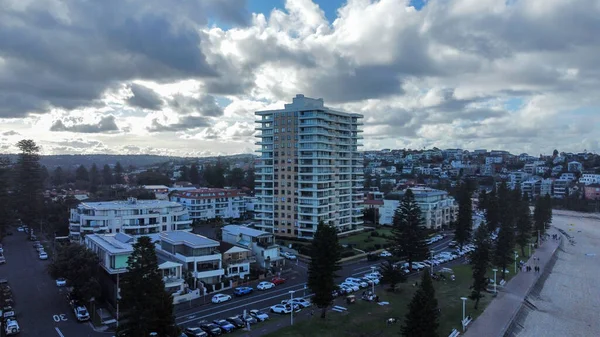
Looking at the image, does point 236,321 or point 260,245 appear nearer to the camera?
point 236,321

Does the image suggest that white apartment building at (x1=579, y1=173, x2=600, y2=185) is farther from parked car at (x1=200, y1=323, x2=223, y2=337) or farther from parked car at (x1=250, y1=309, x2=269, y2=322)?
parked car at (x1=200, y1=323, x2=223, y2=337)

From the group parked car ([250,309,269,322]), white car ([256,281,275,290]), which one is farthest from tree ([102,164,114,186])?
Result: parked car ([250,309,269,322])

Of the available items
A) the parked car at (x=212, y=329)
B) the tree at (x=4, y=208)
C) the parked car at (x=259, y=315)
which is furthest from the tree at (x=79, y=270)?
the tree at (x=4, y=208)

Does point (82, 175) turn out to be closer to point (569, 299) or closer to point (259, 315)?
point (259, 315)

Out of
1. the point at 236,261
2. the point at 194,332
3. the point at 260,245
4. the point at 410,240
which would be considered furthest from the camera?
the point at 260,245

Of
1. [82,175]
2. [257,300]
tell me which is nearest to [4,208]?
[257,300]

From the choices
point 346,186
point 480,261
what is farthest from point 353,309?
point 346,186
